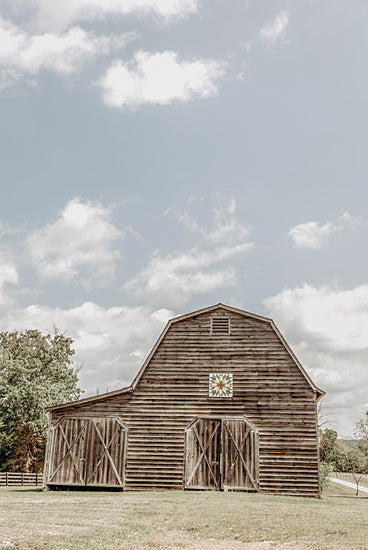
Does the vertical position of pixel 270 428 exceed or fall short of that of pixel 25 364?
it falls short

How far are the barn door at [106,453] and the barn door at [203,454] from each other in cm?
284

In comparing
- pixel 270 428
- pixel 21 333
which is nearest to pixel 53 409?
pixel 270 428

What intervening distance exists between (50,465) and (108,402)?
3.55 meters

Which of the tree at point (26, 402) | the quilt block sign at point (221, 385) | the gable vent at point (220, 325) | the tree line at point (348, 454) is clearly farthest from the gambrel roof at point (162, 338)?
the tree line at point (348, 454)

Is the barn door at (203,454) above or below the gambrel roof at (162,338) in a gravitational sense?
below

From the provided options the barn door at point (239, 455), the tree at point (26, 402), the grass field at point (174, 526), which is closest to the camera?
the grass field at point (174, 526)

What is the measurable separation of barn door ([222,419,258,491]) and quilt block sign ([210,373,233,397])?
1.15 m

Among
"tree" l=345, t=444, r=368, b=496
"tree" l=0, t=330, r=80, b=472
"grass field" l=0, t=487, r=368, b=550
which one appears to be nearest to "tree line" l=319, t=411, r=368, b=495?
"tree" l=345, t=444, r=368, b=496

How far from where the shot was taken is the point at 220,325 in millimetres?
22125

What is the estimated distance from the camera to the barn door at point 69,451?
20.4 metres

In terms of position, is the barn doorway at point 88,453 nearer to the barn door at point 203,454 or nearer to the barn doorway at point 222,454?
the barn door at point 203,454

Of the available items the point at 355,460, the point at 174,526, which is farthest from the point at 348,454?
the point at 174,526

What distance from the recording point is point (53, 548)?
7887 millimetres

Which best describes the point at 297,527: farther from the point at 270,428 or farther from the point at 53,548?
the point at 270,428
